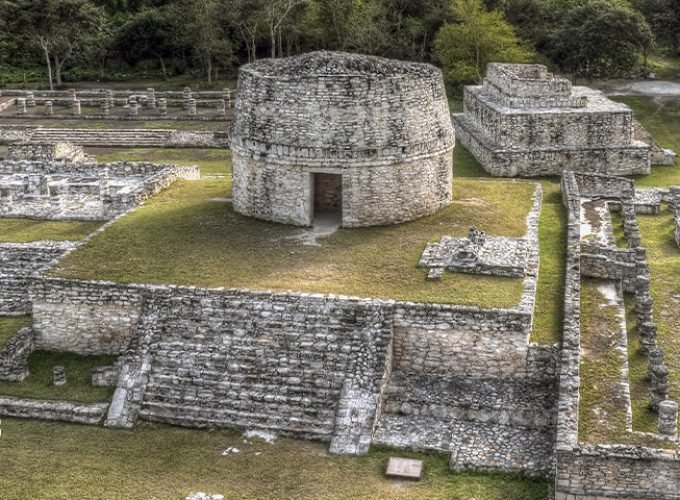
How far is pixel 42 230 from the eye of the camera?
2122 centimetres

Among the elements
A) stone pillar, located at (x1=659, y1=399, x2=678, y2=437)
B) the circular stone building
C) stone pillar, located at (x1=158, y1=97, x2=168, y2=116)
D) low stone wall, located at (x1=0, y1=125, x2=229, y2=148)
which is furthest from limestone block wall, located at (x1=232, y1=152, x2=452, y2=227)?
stone pillar, located at (x1=158, y1=97, x2=168, y2=116)

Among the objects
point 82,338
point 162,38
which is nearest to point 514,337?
point 82,338

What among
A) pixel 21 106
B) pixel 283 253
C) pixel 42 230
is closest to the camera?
pixel 283 253

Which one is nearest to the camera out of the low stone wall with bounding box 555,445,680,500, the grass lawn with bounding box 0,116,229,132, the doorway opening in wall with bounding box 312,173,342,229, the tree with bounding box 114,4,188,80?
the low stone wall with bounding box 555,445,680,500

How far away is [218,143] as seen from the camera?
35.2 metres

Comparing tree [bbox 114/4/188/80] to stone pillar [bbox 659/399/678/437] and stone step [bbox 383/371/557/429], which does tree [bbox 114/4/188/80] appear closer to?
stone step [bbox 383/371/557/429]

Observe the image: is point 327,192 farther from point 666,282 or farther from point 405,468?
point 405,468

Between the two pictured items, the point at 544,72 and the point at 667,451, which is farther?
the point at 544,72

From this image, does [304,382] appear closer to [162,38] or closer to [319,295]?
[319,295]

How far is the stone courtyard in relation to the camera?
519 inches

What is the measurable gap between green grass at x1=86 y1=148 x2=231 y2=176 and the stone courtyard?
9687mm

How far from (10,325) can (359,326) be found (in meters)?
7.24

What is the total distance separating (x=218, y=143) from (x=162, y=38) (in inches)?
653

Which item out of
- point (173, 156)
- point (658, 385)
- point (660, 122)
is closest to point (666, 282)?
point (658, 385)
